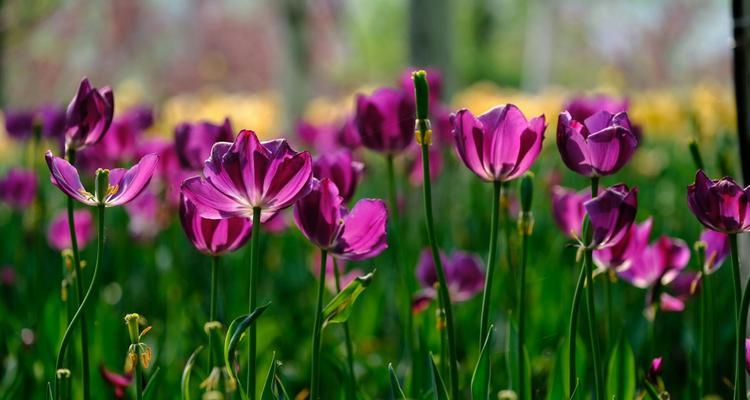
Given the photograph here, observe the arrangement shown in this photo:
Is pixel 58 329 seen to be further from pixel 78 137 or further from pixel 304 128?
pixel 304 128

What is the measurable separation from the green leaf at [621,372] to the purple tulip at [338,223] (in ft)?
1.46

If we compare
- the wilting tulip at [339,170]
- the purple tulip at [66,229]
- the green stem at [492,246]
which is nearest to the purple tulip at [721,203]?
the green stem at [492,246]

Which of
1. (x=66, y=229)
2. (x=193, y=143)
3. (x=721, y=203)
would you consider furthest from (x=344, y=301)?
(x=66, y=229)

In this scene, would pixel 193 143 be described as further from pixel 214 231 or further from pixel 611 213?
pixel 611 213

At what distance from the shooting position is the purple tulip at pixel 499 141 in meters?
0.92

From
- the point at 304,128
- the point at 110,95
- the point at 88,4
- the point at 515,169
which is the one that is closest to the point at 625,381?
the point at 515,169

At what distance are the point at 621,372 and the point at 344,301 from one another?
0.50m

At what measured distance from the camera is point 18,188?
232cm

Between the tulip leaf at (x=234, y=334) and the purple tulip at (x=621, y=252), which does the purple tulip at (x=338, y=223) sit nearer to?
the tulip leaf at (x=234, y=334)

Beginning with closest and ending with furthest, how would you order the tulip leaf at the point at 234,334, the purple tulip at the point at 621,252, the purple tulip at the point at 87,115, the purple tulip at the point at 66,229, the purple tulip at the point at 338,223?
the tulip leaf at the point at 234,334 < the purple tulip at the point at 338,223 < the purple tulip at the point at 87,115 < the purple tulip at the point at 621,252 < the purple tulip at the point at 66,229

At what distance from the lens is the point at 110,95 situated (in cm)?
107

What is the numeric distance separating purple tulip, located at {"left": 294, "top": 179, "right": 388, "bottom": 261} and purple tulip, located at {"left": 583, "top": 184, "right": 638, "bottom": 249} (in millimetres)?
197

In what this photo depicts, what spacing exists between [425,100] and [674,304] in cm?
72

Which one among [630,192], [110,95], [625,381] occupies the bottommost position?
[625,381]
